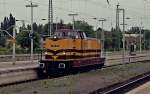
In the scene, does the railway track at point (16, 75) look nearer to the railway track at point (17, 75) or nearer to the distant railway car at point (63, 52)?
the railway track at point (17, 75)

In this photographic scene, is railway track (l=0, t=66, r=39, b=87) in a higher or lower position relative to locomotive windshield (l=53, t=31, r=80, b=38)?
lower

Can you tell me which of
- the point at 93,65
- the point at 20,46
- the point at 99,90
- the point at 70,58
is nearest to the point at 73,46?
the point at 70,58

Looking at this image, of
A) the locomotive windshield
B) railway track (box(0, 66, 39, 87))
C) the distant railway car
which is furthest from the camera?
the locomotive windshield

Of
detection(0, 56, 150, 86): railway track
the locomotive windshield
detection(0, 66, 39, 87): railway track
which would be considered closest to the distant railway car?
the locomotive windshield

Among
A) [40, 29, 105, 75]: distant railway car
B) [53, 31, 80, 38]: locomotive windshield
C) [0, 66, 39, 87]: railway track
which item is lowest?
[0, 66, 39, 87]: railway track

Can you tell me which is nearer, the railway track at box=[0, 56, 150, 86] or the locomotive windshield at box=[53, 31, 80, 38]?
the railway track at box=[0, 56, 150, 86]

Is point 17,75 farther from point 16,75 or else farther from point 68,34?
point 68,34

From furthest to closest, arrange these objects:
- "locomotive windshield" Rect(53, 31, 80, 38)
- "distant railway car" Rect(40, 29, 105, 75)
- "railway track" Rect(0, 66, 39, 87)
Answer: "locomotive windshield" Rect(53, 31, 80, 38) < "distant railway car" Rect(40, 29, 105, 75) < "railway track" Rect(0, 66, 39, 87)

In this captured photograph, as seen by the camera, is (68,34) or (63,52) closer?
(63,52)

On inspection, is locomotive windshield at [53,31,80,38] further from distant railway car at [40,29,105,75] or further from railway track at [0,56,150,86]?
railway track at [0,56,150,86]

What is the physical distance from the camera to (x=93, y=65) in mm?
38000

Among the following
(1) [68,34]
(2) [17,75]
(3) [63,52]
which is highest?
(1) [68,34]

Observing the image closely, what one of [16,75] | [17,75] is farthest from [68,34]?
[16,75]

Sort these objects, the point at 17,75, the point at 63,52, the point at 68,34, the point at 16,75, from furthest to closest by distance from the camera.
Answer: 1. the point at 68,34
2. the point at 63,52
3. the point at 17,75
4. the point at 16,75
